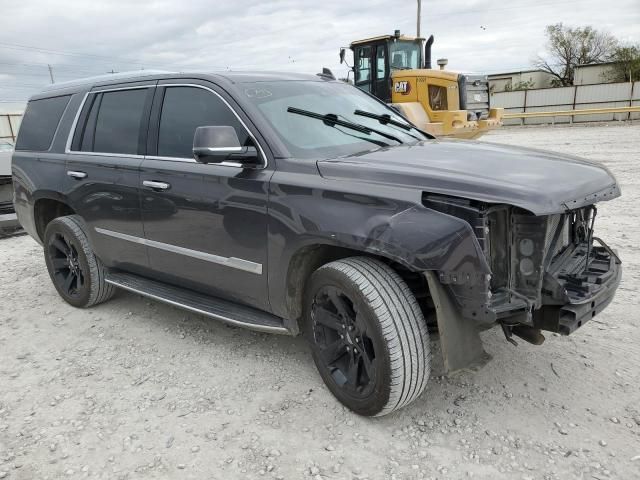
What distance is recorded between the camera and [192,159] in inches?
138

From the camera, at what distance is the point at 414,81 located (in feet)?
41.2

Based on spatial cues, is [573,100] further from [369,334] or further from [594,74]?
[369,334]

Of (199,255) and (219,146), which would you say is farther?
(199,255)

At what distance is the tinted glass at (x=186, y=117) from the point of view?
11.2 ft

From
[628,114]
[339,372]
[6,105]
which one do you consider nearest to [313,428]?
[339,372]

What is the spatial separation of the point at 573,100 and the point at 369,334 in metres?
28.7

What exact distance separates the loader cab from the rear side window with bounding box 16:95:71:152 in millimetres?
9027

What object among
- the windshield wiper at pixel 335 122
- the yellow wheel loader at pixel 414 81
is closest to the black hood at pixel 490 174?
the windshield wiper at pixel 335 122

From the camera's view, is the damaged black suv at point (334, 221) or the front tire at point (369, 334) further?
the front tire at point (369, 334)

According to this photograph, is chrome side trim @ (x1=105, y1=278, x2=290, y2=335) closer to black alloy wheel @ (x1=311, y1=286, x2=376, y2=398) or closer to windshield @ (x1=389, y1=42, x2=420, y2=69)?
black alloy wheel @ (x1=311, y1=286, x2=376, y2=398)

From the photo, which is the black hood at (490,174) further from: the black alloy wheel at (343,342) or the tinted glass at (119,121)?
the tinted glass at (119,121)

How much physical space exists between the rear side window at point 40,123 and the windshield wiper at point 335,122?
7.81ft

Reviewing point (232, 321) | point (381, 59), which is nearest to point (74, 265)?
point (232, 321)

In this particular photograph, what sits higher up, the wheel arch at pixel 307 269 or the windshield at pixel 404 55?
the windshield at pixel 404 55
